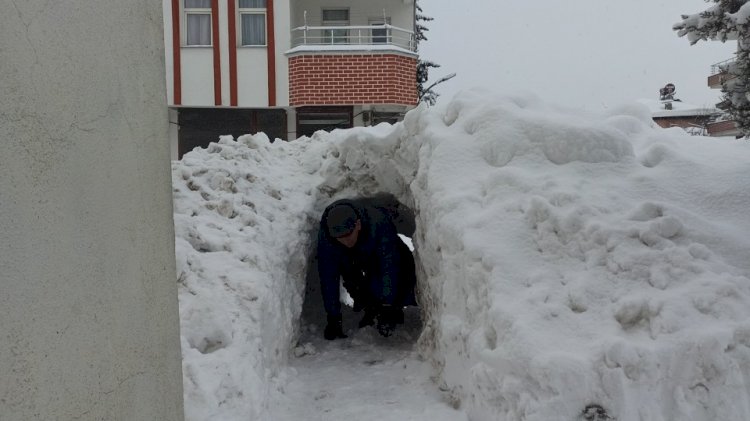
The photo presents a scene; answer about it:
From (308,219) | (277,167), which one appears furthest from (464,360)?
(277,167)

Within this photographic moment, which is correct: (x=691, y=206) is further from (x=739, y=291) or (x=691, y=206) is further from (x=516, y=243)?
(x=516, y=243)

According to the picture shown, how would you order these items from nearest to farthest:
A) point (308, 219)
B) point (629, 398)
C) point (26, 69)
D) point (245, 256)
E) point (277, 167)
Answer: point (26, 69), point (629, 398), point (245, 256), point (308, 219), point (277, 167)

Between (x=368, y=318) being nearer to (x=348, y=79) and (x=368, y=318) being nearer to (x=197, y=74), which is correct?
(x=348, y=79)

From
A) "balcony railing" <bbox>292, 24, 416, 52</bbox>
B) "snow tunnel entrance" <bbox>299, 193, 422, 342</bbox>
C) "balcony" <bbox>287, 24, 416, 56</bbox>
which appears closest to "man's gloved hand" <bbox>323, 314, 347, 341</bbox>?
"snow tunnel entrance" <bbox>299, 193, 422, 342</bbox>

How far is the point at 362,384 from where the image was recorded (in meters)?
4.76

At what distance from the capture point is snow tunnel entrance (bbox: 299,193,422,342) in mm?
6370

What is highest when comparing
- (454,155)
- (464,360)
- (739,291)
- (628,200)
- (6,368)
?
(454,155)

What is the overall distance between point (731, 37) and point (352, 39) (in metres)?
11.8

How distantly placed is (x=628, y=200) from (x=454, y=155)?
137cm

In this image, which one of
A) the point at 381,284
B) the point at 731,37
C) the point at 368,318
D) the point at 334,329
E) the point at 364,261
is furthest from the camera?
the point at 368,318

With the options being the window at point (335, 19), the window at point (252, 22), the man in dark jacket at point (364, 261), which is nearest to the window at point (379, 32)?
the window at point (335, 19)

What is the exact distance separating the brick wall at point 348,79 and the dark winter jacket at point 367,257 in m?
8.36

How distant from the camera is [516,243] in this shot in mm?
3893

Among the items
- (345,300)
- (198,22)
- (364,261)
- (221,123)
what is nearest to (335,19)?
(198,22)
